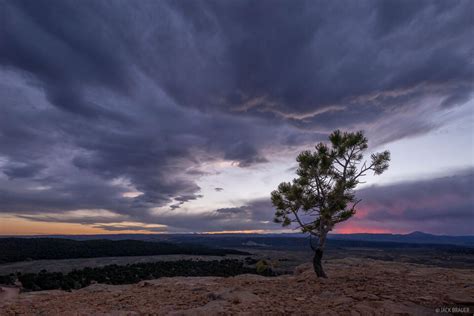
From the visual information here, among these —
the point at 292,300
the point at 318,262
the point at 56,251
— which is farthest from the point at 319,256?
the point at 56,251

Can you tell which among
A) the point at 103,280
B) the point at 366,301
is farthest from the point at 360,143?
the point at 103,280

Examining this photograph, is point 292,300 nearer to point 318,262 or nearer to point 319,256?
point 319,256

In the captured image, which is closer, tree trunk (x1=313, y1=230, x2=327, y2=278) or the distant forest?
tree trunk (x1=313, y1=230, x2=327, y2=278)

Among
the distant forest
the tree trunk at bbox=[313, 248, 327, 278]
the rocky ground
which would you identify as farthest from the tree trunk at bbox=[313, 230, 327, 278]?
the distant forest

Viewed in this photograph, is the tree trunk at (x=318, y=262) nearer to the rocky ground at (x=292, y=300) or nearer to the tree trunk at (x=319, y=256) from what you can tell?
the tree trunk at (x=319, y=256)

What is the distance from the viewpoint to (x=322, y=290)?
15250 millimetres

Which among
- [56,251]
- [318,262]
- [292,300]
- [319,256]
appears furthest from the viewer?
[56,251]

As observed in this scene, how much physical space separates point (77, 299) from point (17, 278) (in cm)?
4130

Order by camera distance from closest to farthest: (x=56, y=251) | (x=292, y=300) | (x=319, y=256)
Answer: (x=292, y=300) < (x=319, y=256) < (x=56, y=251)

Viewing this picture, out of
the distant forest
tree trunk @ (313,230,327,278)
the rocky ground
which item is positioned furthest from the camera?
the distant forest

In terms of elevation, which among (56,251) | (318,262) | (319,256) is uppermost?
(319,256)

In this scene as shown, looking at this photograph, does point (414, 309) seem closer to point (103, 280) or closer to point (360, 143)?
point (360, 143)

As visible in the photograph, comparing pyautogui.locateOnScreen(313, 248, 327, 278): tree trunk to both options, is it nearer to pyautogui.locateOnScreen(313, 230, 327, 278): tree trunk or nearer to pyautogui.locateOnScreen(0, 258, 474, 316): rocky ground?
pyautogui.locateOnScreen(313, 230, 327, 278): tree trunk

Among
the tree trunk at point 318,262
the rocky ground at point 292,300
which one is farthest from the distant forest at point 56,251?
the tree trunk at point 318,262
